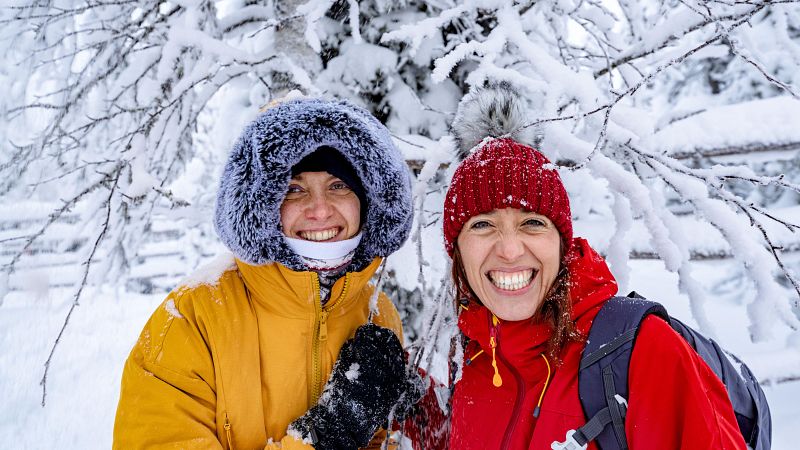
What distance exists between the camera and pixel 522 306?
1.62 meters

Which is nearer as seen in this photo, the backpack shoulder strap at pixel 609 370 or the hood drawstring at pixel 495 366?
the backpack shoulder strap at pixel 609 370

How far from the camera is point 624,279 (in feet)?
7.55

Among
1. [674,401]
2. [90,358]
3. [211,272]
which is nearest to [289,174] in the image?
[211,272]

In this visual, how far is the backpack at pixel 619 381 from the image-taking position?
1.32 m

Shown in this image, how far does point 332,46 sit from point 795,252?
386 centimetres

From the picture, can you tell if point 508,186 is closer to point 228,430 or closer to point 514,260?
point 514,260

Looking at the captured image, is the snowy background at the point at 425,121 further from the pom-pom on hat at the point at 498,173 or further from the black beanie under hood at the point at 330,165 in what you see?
the black beanie under hood at the point at 330,165

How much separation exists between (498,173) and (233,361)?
3.74ft

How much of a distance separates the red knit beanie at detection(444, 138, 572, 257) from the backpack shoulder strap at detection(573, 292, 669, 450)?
376 millimetres

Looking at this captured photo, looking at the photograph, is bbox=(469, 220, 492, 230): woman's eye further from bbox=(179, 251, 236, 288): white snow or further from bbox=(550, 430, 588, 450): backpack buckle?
bbox=(179, 251, 236, 288): white snow

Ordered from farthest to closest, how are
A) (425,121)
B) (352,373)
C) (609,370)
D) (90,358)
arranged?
(90,358) < (425,121) < (352,373) < (609,370)

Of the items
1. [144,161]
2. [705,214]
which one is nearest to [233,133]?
[144,161]

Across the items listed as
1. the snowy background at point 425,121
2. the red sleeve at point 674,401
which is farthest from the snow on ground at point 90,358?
the red sleeve at point 674,401

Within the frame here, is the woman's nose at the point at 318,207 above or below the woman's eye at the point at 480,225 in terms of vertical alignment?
above
